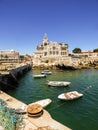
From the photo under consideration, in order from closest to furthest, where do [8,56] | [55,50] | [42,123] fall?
[42,123], [55,50], [8,56]

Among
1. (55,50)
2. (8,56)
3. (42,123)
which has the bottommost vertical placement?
(42,123)

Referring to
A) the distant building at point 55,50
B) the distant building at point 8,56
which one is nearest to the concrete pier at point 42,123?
the distant building at point 55,50

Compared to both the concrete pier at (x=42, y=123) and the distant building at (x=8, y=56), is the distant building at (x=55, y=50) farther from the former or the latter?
the concrete pier at (x=42, y=123)

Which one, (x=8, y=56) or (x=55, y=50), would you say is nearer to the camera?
(x=55, y=50)

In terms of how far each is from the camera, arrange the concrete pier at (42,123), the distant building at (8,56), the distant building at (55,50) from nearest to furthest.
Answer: the concrete pier at (42,123) → the distant building at (55,50) → the distant building at (8,56)

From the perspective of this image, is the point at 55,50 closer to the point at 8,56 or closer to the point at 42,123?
the point at 8,56

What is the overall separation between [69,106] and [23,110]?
10333 millimetres

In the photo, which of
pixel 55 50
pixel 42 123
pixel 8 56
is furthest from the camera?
pixel 8 56

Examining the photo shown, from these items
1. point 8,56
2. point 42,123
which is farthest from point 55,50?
point 42,123

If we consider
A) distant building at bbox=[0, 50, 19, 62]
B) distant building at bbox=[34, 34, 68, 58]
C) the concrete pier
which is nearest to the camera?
the concrete pier

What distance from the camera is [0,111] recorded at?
15875 millimetres

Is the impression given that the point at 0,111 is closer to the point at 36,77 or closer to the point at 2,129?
the point at 2,129

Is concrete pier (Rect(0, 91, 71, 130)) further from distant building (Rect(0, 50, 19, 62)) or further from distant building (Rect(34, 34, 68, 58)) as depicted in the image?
distant building (Rect(0, 50, 19, 62))

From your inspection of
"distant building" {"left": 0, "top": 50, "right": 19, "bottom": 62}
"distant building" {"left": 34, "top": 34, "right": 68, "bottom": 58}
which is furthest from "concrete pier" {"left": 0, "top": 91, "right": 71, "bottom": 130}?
"distant building" {"left": 0, "top": 50, "right": 19, "bottom": 62}
